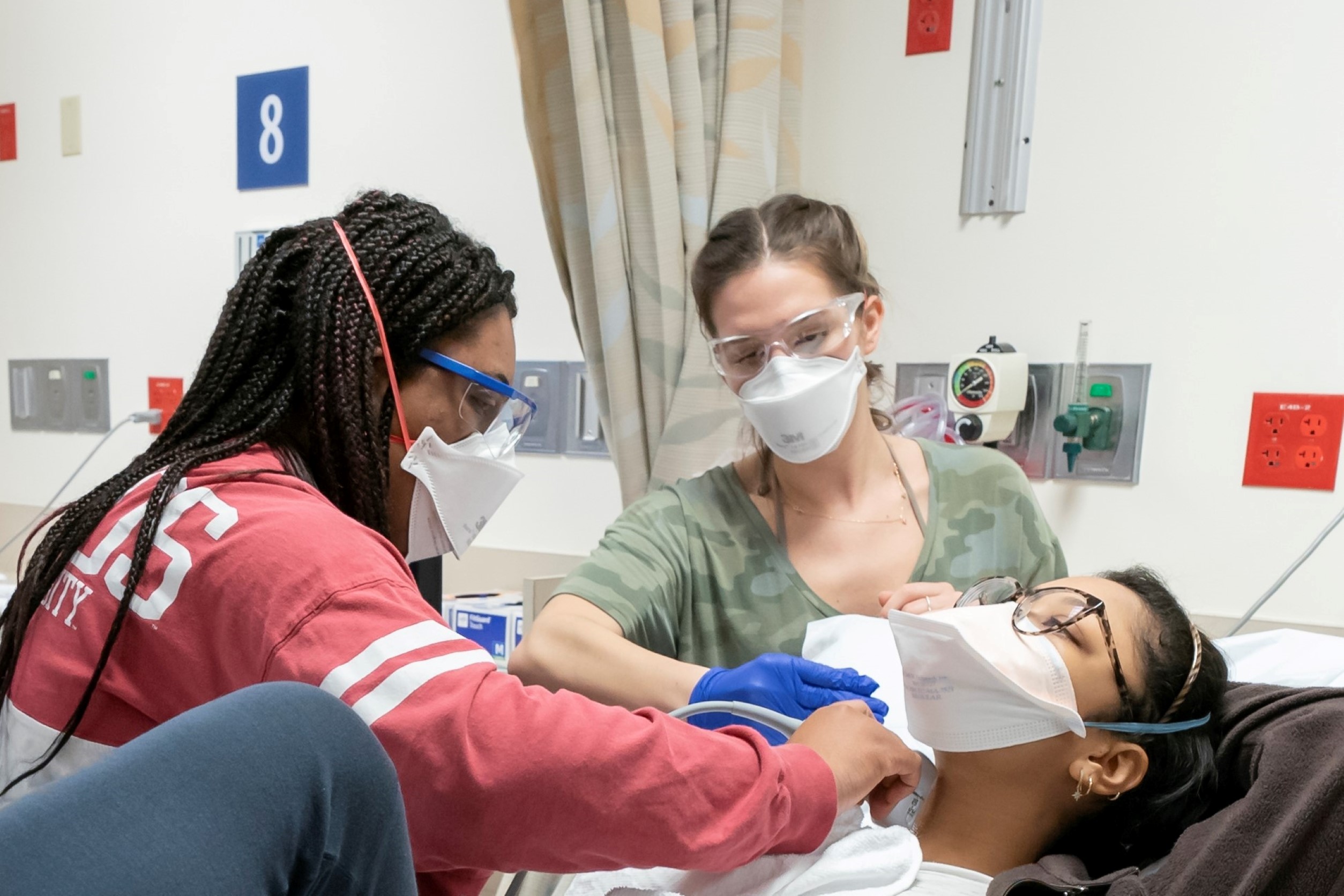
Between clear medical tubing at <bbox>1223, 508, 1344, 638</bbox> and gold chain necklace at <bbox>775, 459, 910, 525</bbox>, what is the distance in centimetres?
69

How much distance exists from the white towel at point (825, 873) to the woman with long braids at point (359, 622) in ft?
0.21

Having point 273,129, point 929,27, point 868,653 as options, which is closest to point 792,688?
point 868,653

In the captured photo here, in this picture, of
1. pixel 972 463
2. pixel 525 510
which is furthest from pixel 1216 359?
pixel 525 510

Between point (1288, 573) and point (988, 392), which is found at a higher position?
point (988, 392)

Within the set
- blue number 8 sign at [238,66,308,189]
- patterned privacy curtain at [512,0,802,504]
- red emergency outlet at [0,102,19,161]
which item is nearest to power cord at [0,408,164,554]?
blue number 8 sign at [238,66,308,189]

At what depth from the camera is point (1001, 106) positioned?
1.93 meters

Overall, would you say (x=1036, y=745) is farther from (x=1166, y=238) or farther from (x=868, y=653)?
(x=1166, y=238)

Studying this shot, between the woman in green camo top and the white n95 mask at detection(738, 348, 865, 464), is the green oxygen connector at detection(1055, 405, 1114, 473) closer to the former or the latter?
the woman in green camo top

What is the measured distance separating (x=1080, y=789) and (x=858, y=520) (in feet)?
1.92

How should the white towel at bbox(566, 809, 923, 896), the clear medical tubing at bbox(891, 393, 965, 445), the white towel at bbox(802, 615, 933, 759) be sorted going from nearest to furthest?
the white towel at bbox(566, 809, 923, 896), the white towel at bbox(802, 615, 933, 759), the clear medical tubing at bbox(891, 393, 965, 445)

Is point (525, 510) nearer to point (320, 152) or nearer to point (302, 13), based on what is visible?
point (320, 152)

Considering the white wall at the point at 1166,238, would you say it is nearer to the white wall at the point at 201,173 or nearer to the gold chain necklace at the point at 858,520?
the gold chain necklace at the point at 858,520

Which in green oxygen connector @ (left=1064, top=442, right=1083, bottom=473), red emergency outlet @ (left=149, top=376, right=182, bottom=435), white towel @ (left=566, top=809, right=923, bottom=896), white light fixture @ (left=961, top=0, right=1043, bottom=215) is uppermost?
white light fixture @ (left=961, top=0, right=1043, bottom=215)

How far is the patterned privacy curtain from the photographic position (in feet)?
5.71
